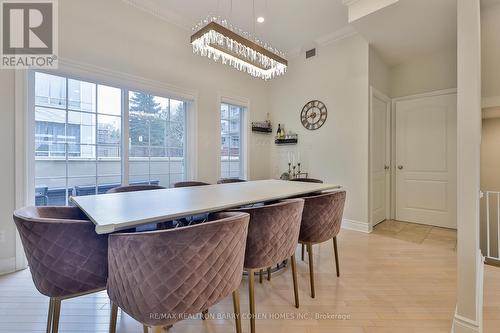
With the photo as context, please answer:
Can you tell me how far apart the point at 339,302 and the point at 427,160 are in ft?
10.6

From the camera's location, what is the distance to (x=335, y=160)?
3.90 meters

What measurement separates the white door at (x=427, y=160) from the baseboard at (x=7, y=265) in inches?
209

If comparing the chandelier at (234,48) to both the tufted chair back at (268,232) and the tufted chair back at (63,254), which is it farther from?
the tufted chair back at (63,254)

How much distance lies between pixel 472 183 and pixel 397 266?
4.64 ft

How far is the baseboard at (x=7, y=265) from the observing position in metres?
2.21

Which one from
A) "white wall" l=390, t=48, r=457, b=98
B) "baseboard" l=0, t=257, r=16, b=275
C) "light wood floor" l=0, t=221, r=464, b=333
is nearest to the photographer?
"light wood floor" l=0, t=221, r=464, b=333

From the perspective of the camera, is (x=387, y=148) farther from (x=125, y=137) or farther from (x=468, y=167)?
(x=125, y=137)

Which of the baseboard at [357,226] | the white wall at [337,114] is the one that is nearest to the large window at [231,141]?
the white wall at [337,114]

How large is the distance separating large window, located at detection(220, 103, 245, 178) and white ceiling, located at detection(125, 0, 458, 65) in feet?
4.45

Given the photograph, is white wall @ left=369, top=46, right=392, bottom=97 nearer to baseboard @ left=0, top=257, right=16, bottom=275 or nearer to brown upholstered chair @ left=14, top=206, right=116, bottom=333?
brown upholstered chair @ left=14, top=206, right=116, bottom=333

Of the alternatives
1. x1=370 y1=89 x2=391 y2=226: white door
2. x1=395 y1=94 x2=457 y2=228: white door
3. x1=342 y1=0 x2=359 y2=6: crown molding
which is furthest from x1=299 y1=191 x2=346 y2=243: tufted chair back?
x1=395 y1=94 x2=457 y2=228: white door

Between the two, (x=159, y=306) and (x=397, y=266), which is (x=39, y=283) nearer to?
(x=159, y=306)

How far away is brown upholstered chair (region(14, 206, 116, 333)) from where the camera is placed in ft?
3.59

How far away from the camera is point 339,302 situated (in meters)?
1.80
